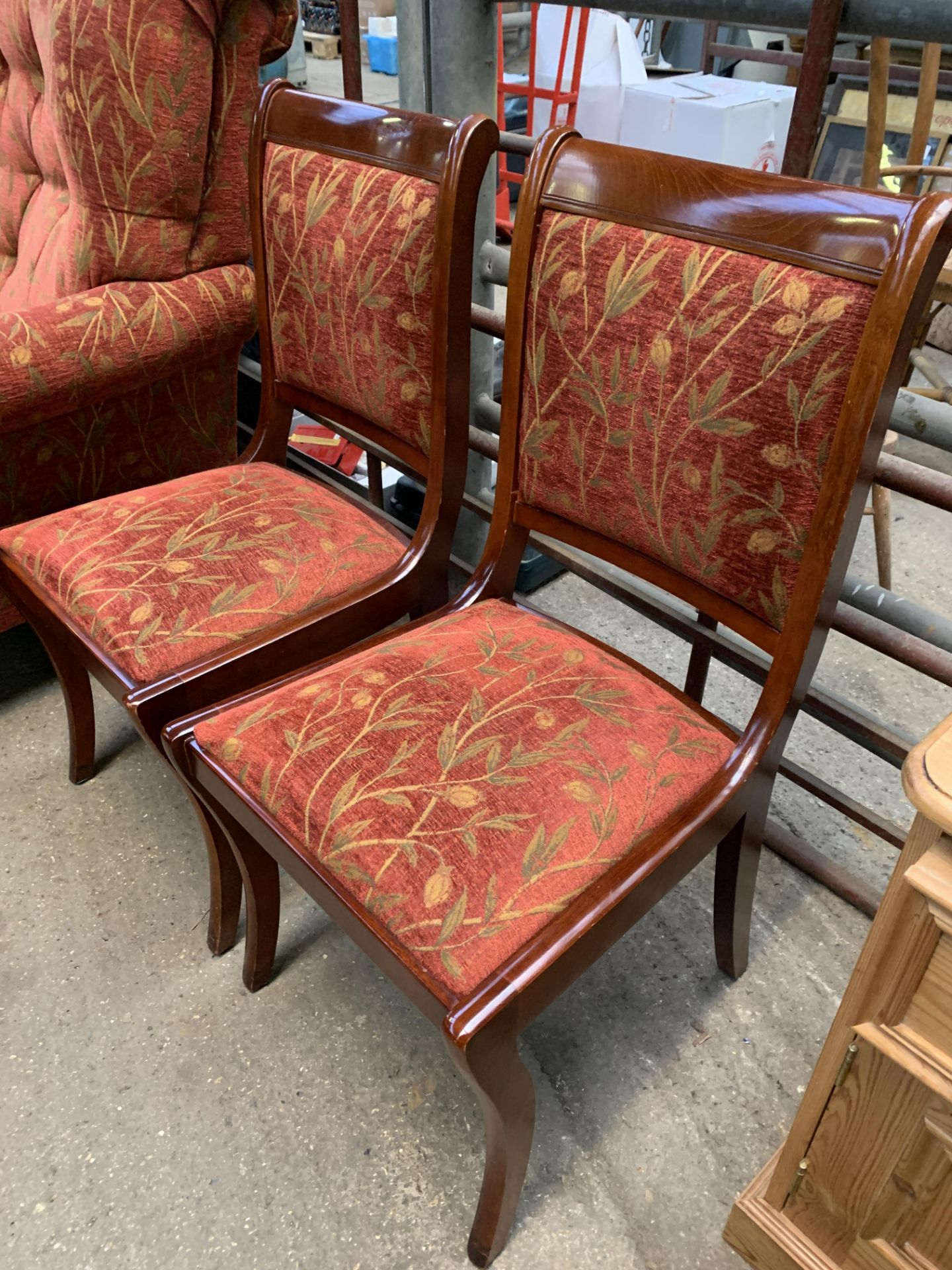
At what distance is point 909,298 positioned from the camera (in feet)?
2.25

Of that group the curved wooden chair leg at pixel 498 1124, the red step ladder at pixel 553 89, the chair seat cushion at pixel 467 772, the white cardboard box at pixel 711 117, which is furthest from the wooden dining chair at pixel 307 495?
the white cardboard box at pixel 711 117

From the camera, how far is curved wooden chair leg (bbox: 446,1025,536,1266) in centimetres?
72

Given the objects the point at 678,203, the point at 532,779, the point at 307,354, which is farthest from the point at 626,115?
the point at 532,779

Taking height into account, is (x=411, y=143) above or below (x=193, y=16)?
below

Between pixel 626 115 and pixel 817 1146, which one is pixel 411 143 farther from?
pixel 626 115

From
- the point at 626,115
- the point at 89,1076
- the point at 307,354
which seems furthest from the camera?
the point at 626,115

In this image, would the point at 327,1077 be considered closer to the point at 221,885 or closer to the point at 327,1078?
the point at 327,1078

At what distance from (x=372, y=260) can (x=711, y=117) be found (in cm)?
222

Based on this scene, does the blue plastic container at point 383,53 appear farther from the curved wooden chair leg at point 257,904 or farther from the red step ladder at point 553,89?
the curved wooden chair leg at point 257,904

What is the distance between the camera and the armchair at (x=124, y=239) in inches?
50.5

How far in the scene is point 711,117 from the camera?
9.13ft

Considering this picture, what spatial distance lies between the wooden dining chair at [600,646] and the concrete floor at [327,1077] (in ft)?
0.50

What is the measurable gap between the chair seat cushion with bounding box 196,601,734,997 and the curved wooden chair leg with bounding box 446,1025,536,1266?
0.20 ft

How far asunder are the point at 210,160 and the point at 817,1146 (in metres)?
1.54
